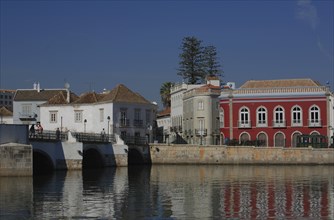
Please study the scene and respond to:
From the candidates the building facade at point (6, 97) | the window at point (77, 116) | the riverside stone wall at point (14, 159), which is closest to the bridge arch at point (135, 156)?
the window at point (77, 116)

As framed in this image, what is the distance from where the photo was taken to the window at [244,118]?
72.5 meters

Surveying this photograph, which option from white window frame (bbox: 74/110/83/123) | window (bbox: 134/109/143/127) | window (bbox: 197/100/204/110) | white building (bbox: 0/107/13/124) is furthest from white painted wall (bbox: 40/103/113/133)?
white building (bbox: 0/107/13/124)

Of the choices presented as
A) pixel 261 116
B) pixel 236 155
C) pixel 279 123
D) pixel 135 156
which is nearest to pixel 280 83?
pixel 261 116

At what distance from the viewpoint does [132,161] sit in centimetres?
6906

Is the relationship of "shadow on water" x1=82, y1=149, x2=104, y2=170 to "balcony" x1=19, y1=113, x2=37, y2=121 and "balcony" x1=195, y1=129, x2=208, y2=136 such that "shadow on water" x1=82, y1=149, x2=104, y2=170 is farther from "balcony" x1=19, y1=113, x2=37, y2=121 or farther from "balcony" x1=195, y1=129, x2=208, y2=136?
"balcony" x1=19, y1=113, x2=37, y2=121

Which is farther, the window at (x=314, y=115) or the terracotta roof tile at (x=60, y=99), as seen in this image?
the terracotta roof tile at (x=60, y=99)

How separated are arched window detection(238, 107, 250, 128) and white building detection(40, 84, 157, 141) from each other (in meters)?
10.3

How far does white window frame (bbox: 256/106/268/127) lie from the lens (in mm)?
72000

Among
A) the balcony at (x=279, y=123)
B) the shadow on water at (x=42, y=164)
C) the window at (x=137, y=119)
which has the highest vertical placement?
the window at (x=137, y=119)

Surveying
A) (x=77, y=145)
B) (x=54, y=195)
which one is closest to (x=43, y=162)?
(x=77, y=145)

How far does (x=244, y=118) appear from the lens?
239 feet

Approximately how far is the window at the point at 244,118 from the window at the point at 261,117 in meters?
1.22

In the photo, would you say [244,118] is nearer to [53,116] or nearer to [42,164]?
[53,116]

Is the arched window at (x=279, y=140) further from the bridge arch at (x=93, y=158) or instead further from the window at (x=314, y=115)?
the bridge arch at (x=93, y=158)
